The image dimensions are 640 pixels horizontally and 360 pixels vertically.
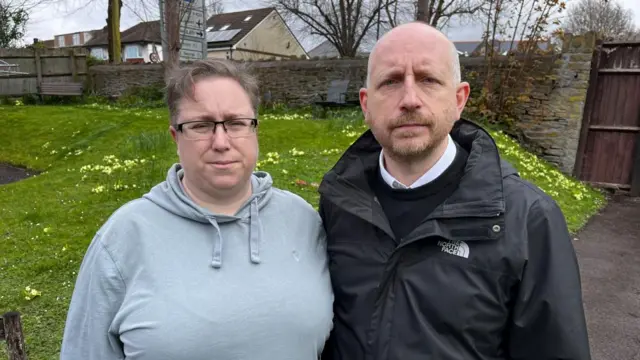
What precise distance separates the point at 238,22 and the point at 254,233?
4601 centimetres

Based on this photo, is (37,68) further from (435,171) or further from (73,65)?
(435,171)

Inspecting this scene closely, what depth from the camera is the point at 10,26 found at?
27.9m

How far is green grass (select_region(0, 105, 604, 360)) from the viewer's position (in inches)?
164

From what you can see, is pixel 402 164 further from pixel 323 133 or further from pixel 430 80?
pixel 323 133

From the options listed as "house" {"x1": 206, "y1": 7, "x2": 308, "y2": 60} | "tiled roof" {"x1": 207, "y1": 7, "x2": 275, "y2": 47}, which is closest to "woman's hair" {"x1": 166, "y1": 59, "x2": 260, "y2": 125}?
"house" {"x1": 206, "y1": 7, "x2": 308, "y2": 60}

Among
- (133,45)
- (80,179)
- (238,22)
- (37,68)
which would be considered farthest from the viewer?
(133,45)

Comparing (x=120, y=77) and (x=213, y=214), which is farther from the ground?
(x=120, y=77)

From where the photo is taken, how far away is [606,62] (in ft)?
31.8

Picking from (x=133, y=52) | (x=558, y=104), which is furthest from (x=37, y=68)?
(x=133, y=52)

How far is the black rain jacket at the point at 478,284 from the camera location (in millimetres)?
1550

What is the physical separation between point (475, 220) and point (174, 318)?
1059mm

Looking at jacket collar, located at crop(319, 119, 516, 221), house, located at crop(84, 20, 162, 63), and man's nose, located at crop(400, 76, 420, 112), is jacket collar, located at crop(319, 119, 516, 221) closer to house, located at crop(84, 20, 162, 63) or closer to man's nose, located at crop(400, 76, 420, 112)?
man's nose, located at crop(400, 76, 420, 112)

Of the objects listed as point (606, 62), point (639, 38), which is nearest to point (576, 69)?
point (606, 62)

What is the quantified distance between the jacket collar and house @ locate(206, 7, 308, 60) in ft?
126
